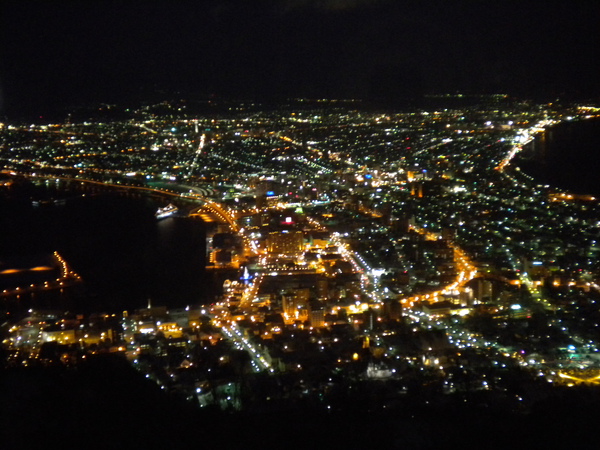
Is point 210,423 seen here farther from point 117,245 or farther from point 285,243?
point 117,245

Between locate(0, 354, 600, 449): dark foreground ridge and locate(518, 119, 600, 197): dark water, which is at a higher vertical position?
locate(518, 119, 600, 197): dark water

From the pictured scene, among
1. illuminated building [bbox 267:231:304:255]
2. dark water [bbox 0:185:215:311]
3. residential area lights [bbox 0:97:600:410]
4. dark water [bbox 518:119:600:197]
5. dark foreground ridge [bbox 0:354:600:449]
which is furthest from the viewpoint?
dark water [bbox 518:119:600:197]

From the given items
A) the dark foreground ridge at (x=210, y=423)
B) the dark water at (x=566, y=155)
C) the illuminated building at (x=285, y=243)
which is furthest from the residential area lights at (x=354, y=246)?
the dark foreground ridge at (x=210, y=423)

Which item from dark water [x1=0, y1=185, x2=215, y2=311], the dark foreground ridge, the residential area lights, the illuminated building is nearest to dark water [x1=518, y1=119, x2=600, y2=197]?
the residential area lights

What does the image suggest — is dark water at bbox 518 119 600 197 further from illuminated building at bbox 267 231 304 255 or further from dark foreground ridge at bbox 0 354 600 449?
dark foreground ridge at bbox 0 354 600 449

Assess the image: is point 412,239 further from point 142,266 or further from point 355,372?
point 355,372

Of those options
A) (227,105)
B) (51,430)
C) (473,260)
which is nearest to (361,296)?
(473,260)
